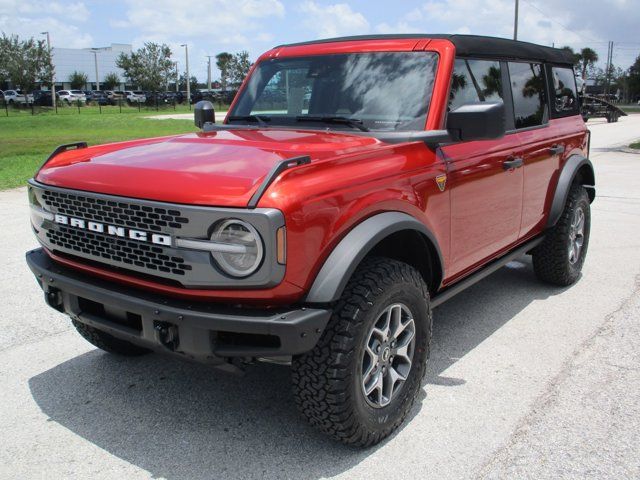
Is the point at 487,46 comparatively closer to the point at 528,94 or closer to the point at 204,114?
the point at 528,94

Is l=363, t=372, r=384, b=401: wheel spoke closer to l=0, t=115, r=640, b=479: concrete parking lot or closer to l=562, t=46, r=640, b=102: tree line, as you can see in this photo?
l=0, t=115, r=640, b=479: concrete parking lot

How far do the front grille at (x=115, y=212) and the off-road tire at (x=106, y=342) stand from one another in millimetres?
961

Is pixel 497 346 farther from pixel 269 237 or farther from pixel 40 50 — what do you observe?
pixel 40 50

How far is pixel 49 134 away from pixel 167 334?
84.4 ft

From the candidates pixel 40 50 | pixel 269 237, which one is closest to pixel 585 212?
pixel 269 237

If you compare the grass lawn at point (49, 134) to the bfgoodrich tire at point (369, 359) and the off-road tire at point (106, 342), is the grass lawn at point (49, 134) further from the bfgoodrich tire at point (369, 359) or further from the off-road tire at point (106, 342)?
the bfgoodrich tire at point (369, 359)

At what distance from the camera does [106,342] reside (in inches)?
152

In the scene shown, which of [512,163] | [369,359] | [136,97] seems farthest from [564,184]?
[136,97]

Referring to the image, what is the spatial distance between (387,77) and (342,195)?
1268 millimetres

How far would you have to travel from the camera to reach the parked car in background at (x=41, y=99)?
174 ft

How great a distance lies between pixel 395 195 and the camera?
3.07 m

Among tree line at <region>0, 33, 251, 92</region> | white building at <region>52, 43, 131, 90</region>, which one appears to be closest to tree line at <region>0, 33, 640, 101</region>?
tree line at <region>0, 33, 251, 92</region>

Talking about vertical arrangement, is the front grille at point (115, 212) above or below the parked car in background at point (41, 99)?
below

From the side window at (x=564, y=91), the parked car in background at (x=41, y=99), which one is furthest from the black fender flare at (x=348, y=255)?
the parked car in background at (x=41, y=99)
